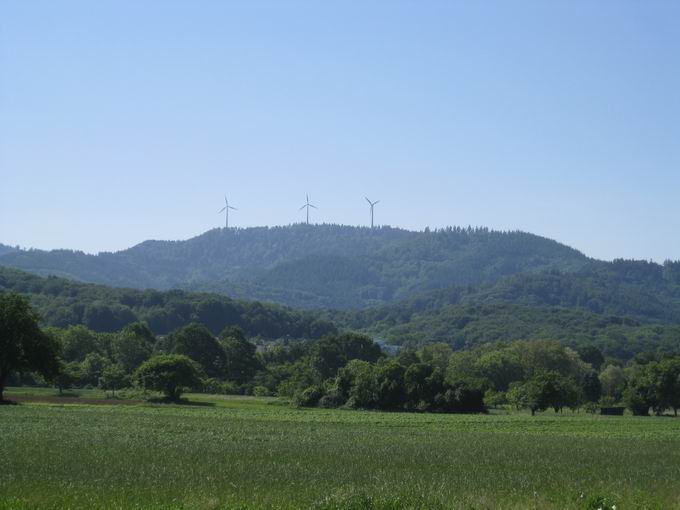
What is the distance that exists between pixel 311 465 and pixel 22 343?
47547 millimetres

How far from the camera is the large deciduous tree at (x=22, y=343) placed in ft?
244

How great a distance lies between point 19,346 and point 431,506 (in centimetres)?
→ 5783

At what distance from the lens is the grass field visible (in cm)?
2706

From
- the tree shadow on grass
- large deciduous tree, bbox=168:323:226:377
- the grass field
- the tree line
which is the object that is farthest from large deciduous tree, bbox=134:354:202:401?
large deciduous tree, bbox=168:323:226:377

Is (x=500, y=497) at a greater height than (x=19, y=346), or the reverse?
(x=19, y=346)

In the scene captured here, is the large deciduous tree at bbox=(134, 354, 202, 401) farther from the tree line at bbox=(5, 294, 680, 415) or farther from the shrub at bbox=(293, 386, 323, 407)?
the shrub at bbox=(293, 386, 323, 407)

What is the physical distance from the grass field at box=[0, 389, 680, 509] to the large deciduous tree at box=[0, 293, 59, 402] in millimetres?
16520

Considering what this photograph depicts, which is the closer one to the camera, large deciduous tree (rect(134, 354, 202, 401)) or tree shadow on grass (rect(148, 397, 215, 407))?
tree shadow on grass (rect(148, 397, 215, 407))

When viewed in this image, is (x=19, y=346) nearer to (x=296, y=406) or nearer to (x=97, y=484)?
(x=296, y=406)

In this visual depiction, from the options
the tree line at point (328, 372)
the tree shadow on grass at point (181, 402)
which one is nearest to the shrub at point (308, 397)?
the tree line at point (328, 372)

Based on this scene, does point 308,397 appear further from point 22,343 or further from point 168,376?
point 22,343

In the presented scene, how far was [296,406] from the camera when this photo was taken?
95.3 m

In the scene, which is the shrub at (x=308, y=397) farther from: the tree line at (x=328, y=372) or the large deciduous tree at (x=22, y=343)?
the large deciduous tree at (x=22, y=343)

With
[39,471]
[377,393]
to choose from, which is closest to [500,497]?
[39,471]
